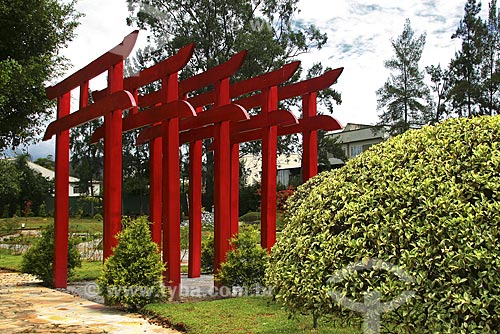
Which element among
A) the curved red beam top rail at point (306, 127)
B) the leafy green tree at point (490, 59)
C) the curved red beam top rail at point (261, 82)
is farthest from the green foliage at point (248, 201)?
the curved red beam top rail at point (261, 82)

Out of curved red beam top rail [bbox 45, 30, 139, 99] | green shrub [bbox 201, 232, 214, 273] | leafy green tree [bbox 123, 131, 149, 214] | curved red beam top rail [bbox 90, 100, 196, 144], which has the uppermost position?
leafy green tree [bbox 123, 131, 149, 214]

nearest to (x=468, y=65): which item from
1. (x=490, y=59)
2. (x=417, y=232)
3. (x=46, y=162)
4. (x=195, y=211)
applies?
(x=490, y=59)

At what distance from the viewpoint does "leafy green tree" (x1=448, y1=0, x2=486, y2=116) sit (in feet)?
85.1

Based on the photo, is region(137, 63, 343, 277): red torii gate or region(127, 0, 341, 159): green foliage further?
region(127, 0, 341, 159): green foliage

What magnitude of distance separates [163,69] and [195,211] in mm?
2677

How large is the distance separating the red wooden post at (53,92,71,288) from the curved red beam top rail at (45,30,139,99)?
717mm

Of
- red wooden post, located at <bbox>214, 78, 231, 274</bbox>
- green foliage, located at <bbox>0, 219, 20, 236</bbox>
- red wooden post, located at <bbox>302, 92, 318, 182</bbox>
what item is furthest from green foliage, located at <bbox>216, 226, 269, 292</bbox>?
green foliage, located at <bbox>0, 219, 20, 236</bbox>

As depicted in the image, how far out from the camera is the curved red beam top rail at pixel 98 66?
7.20 metres

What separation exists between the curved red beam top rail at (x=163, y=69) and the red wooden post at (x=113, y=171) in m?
0.48

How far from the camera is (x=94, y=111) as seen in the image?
772 cm

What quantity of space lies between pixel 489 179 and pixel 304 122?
559cm

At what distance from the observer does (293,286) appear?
371 centimetres

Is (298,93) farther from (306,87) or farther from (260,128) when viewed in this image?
(260,128)

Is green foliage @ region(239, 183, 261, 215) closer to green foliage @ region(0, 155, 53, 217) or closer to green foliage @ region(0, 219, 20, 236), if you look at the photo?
green foliage @ region(0, 219, 20, 236)
